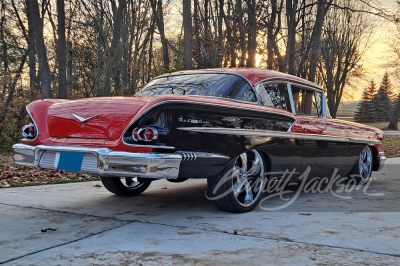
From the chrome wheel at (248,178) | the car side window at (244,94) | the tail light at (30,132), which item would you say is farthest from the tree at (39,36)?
the chrome wheel at (248,178)

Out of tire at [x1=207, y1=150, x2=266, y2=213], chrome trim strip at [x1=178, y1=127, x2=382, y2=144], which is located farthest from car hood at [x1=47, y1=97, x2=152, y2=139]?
tire at [x1=207, y1=150, x2=266, y2=213]

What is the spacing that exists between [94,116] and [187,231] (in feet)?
4.15

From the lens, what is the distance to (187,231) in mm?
3365

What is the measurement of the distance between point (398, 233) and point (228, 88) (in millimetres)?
2077

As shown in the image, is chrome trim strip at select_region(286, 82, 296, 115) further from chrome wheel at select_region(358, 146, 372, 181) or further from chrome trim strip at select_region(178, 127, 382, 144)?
chrome wheel at select_region(358, 146, 372, 181)

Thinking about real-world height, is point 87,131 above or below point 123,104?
below

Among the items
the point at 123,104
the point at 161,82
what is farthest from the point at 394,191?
the point at 123,104

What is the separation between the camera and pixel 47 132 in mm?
3936

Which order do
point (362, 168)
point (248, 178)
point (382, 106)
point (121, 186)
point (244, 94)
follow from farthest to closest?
point (382, 106) < point (362, 168) < point (121, 186) < point (244, 94) < point (248, 178)

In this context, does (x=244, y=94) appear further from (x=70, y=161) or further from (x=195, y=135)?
(x=70, y=161)

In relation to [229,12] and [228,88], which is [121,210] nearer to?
[228,88]

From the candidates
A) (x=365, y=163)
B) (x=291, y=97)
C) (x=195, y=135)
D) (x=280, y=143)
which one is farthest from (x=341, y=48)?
(x=195, y=135)

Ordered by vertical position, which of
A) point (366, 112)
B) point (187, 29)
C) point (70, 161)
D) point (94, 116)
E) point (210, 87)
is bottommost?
point (366, 112)

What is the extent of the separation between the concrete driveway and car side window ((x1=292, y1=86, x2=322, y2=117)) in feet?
3.63
